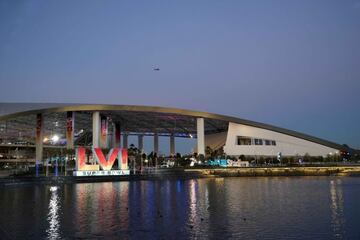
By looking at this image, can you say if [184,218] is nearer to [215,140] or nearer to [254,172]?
[254,172]

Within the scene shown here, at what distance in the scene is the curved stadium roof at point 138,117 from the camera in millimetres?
61375

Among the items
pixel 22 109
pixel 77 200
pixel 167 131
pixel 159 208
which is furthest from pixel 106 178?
pixel 167 131

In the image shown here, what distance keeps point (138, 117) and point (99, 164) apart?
2798 centimetres

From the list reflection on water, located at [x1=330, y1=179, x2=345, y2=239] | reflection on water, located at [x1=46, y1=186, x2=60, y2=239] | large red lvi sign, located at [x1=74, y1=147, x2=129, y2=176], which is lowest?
reflection on water, located at [x1=330, y1=179, x2=345, y2=239]

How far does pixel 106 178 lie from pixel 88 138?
Answer: 6066 centimetres

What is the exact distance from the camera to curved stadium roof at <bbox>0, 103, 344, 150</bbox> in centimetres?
6138

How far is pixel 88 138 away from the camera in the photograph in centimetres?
10875

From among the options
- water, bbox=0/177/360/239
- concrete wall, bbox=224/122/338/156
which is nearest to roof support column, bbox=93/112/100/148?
concrete wall, bbox=224/122/338/156

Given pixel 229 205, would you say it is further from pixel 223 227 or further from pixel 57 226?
pixel 57 226

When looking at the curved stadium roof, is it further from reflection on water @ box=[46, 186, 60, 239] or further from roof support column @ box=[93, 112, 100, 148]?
reflection on water @ box=[46, 186, 60, 239]

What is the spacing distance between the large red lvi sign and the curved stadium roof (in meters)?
13.8

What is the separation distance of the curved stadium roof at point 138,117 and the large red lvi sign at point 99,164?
1381 cm

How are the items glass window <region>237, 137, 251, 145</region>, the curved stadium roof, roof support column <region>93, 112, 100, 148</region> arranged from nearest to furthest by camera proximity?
the curved stadium roof < roof support column <region>93, 112, 100, 148</region> < glass window <region>237, 137, 251, 145</region>

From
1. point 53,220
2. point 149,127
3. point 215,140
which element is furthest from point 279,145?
point 53,220
